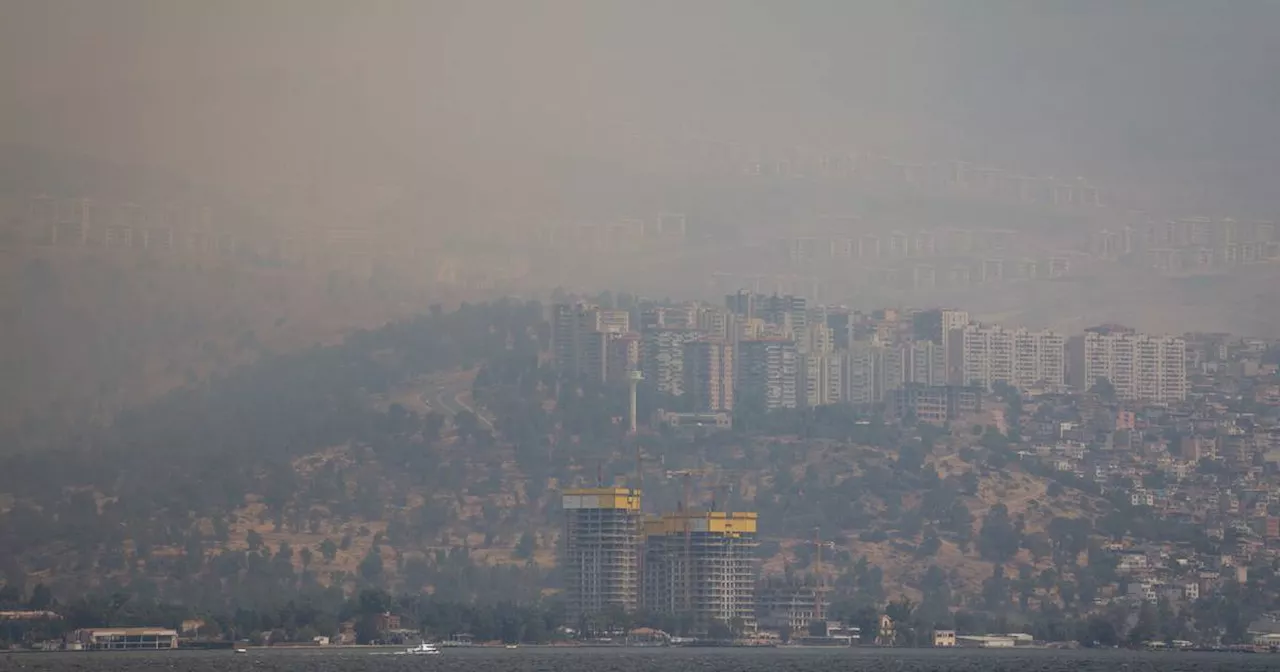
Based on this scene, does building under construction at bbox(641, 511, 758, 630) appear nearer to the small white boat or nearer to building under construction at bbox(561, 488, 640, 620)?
building under construction at bbox(561, 488, 640, 620)

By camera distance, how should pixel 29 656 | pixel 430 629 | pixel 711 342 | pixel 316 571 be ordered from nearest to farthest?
pixel 29 656, pixel 430 629, pixel 316 571, pixel 711 342

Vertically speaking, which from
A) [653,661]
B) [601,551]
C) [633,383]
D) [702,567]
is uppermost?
[633,383]

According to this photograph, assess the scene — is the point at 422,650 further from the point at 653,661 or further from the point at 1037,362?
the point at 1037,362

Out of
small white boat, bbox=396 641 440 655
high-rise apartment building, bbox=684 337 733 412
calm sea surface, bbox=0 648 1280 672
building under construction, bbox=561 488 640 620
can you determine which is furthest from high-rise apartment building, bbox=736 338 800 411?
small white boat, bbox=396 641 440 655

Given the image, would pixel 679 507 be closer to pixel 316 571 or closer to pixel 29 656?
pixel 316 571

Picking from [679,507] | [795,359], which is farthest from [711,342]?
[679,507]

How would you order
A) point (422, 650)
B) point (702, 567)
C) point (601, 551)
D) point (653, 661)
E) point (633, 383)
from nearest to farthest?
point (653, 661) < point (422, 650) < point (702, 567) < point (601, 551) < point (633, 383)

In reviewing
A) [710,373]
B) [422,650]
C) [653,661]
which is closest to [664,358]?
[710,373]
